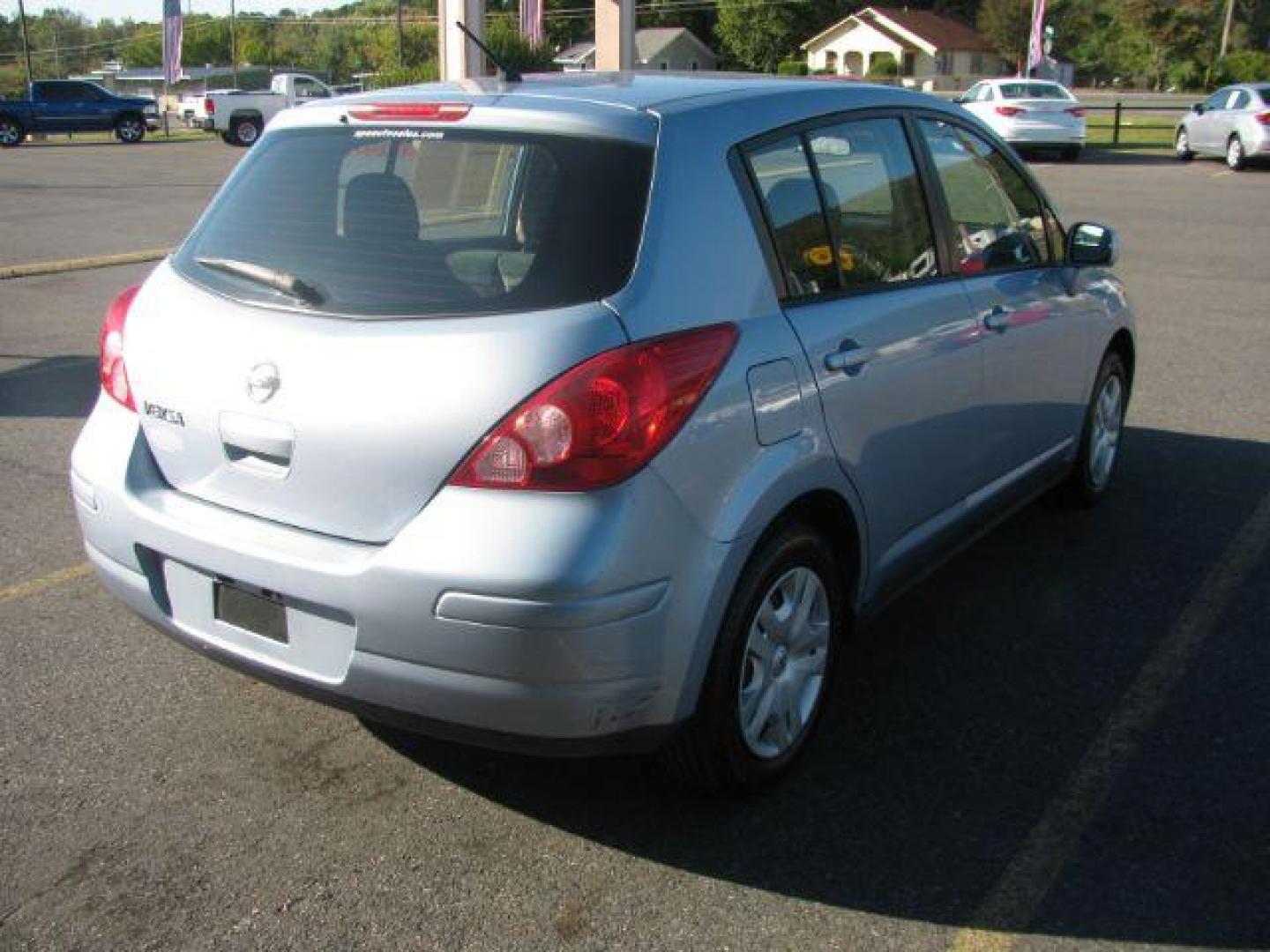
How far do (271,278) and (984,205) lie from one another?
8.53 ft

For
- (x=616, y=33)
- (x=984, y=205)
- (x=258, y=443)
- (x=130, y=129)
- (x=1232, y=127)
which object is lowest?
(x=130, y=129)

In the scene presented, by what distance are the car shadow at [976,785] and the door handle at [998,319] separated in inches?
40.3

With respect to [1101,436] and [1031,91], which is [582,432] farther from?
[1031,91]

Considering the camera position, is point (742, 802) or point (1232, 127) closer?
point (742, 802)

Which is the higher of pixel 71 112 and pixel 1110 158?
pixel 71 112

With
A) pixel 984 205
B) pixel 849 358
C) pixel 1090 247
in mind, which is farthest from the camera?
pixel 1090 247

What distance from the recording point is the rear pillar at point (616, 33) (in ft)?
57.1

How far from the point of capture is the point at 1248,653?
4.26 metres

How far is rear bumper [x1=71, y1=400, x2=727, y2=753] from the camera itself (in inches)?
107

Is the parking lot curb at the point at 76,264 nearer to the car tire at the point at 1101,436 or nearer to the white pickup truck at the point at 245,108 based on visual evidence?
the car tire at the point at 1101,436

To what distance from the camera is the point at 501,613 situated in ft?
8.87

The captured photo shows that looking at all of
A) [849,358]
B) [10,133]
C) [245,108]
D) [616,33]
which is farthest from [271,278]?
[10,133]

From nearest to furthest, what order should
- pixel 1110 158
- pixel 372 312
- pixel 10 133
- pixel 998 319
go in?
pixel 372 312 → pixel 998 319 → pixel 1110 158 → pixel 10 133

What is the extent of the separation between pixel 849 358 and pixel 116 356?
1990 mm
